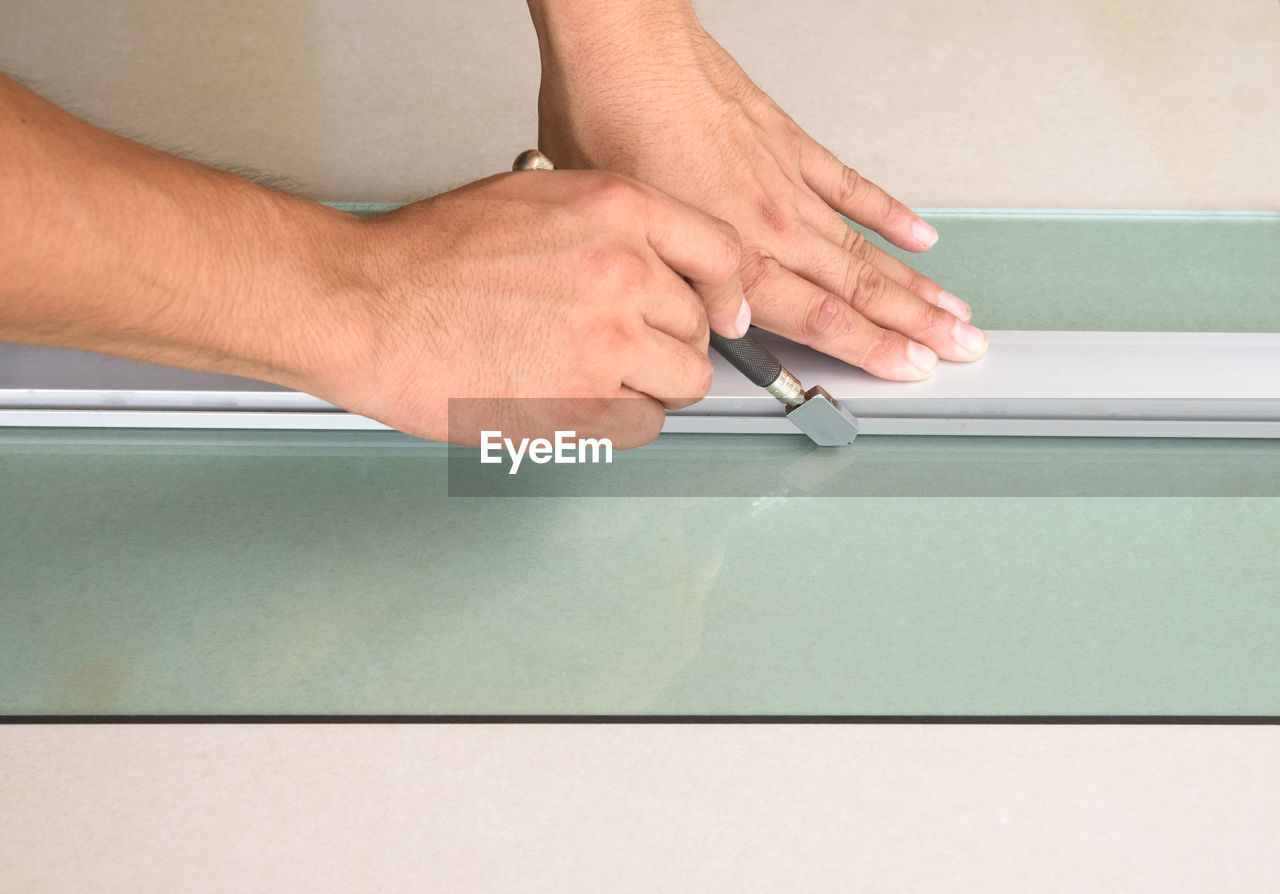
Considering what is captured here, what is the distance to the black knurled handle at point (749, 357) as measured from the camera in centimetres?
82

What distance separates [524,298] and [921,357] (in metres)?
0.39

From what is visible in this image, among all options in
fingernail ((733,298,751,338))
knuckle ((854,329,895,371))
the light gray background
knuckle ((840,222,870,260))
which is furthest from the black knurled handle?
the light gray background

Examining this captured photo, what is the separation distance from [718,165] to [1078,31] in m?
0.74

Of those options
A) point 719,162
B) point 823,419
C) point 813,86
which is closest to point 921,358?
point 823,419

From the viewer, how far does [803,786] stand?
2.18 ft

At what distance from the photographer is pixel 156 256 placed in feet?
1.95

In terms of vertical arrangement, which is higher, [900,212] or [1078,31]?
[1078,31]

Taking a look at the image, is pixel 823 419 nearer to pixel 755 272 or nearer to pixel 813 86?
pixel 755 272

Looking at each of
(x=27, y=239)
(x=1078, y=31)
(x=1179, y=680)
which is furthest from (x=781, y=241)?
(x=1078, y=31)

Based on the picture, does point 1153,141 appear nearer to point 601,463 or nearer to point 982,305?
point 982,305

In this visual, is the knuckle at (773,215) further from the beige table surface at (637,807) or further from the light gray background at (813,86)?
the beige table surface at (637,807)

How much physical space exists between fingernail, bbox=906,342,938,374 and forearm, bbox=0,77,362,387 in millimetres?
490

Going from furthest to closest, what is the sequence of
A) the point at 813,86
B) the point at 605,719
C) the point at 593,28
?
the point at 813,86
the point at 593,28
the point at 605,719

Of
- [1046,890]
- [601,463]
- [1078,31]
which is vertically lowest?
[1046,890]
